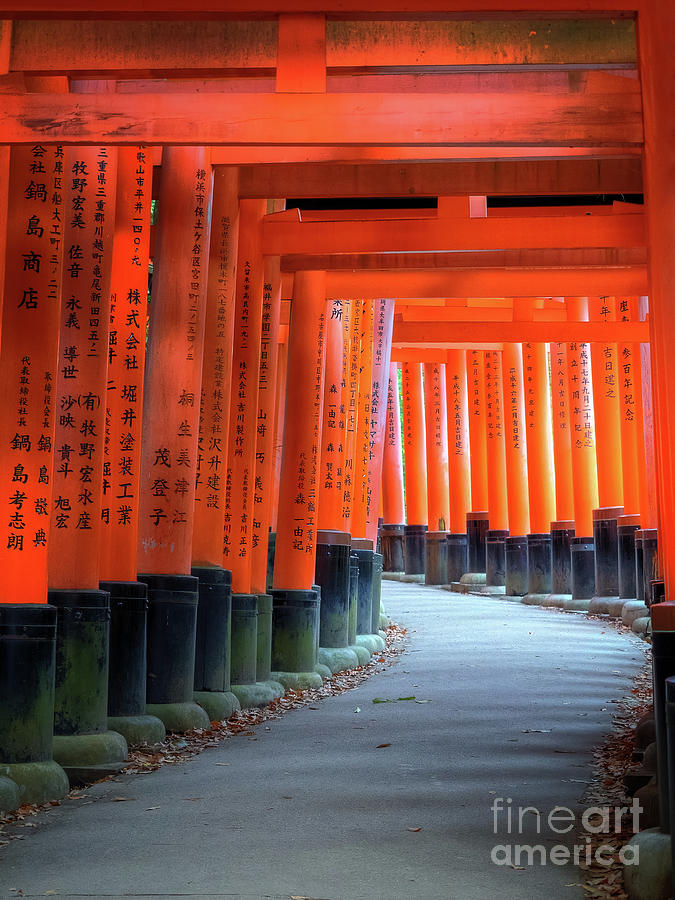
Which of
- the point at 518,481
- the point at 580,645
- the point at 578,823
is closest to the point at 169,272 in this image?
the point at 578,823

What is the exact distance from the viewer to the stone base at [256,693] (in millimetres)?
9328

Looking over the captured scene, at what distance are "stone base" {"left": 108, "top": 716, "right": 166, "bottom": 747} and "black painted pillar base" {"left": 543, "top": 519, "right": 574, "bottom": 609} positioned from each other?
12.5 metres

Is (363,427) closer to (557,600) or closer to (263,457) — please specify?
(263,457)

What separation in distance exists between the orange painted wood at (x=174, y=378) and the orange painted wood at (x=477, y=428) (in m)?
14.2

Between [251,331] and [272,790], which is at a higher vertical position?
[251,331]

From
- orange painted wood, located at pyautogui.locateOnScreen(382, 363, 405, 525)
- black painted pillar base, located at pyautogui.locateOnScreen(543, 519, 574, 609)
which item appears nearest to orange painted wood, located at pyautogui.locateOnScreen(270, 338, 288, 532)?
black painted pillar base, located at pyautogui.locateOnScreen(543, 519, 574, 609)

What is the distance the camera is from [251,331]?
9.98 metres

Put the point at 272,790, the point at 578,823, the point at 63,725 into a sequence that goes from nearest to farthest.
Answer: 1. the point at 578,823
2. the point at 272,790
3. the point at 63,725

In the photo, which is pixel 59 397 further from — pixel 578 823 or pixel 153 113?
pixel 578 823

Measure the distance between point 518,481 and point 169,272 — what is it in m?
13.5

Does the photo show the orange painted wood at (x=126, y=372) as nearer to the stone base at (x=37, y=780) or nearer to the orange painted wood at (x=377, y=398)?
the stone base at (x=37, y=780)

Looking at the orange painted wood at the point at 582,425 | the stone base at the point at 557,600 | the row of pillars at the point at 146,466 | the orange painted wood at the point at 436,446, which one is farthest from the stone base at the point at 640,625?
the orange painted wood at the point at 436,446

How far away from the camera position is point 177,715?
25.6 ft

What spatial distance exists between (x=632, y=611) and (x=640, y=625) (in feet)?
3.53
